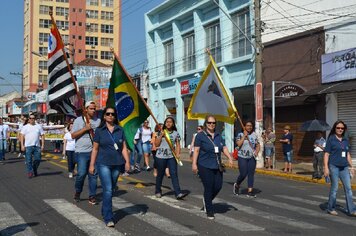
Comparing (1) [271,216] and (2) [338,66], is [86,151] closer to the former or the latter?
(1) [271,216]

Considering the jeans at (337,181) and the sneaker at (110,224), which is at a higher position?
the jeans at (337,181)

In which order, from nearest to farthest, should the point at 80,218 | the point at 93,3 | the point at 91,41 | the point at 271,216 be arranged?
1. the point at 80,218
2. the point at 271,216
3. the point at 93,3
4. the point at 91,41

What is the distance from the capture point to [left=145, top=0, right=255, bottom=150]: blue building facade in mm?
27203

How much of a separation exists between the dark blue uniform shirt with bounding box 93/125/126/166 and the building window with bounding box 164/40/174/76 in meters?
28.0

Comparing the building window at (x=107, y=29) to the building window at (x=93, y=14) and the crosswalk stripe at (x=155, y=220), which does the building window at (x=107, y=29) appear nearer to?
the building window at (x=93, y=14)

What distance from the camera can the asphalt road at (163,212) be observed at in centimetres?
743

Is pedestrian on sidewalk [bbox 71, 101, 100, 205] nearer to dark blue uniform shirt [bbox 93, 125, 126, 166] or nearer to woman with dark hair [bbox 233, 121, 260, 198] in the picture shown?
dark blue uniform shirt [bbox 93, 125, 126, 166]

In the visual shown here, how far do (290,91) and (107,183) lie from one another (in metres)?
15.6

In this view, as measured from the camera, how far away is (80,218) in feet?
26.6

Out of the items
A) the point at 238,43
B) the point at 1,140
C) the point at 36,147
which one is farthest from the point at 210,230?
the point at 238,43

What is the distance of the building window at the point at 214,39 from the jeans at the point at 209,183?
21602 mm

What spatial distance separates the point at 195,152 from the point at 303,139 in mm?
14498

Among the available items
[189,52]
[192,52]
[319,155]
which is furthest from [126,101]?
[189,52]

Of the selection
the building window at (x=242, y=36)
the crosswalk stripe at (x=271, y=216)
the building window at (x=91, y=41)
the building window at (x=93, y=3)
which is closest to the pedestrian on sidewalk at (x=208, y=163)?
the crosswalk stripe at (x=271, y=216)
